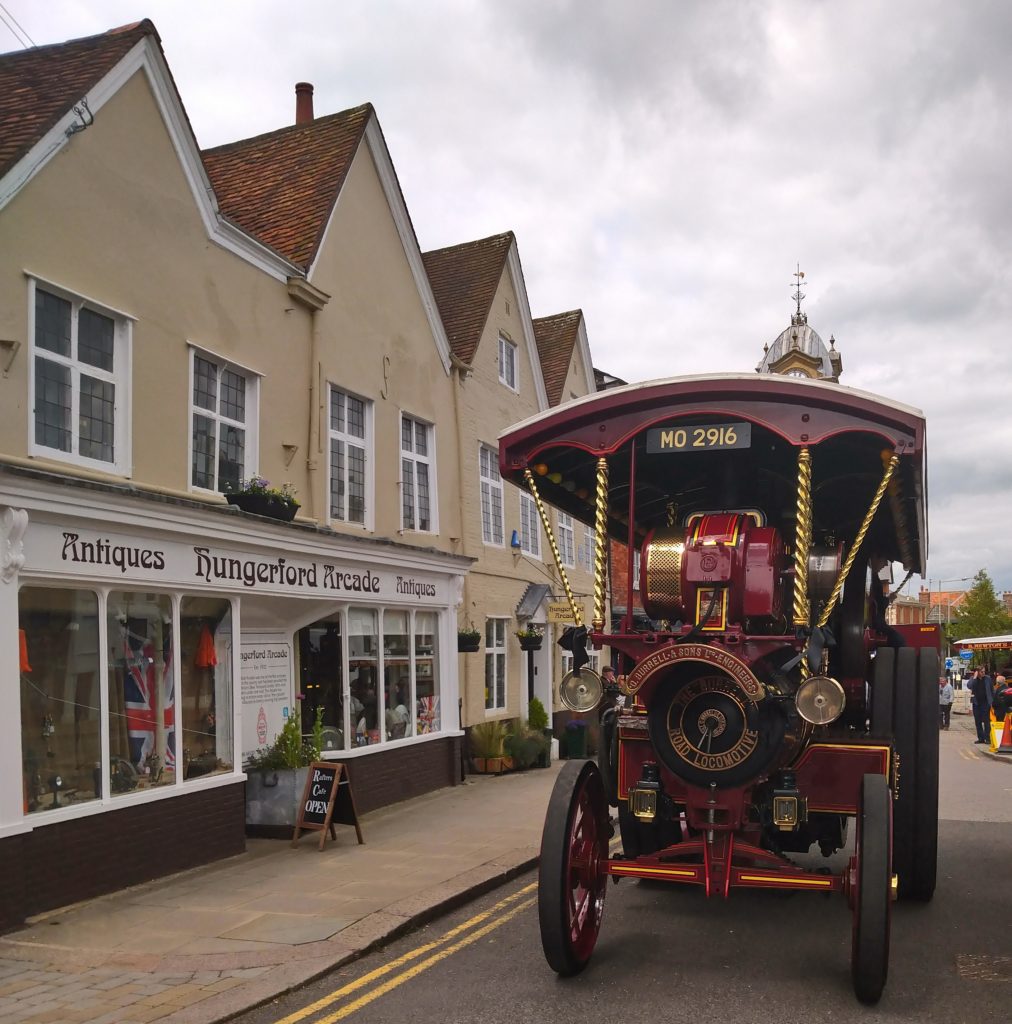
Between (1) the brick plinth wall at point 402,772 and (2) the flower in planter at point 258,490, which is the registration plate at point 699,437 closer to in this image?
(2) the flower in planter at point 258,490

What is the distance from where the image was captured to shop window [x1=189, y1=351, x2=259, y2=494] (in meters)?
10.7

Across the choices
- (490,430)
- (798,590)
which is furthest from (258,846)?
(490,430)

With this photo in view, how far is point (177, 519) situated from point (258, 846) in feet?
11.2

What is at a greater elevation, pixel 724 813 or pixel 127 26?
pixel 127 26

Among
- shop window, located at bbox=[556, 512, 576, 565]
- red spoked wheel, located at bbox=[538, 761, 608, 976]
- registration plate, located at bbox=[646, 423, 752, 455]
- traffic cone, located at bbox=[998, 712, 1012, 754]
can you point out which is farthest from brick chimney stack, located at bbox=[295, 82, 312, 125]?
traffic cone, located at bbox=[998, 712, 1012, 754]

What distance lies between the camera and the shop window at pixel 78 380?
8.66 meters

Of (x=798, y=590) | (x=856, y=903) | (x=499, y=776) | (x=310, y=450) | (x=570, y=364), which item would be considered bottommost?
(x=499, y=776)

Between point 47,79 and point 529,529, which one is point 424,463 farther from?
point 47,79

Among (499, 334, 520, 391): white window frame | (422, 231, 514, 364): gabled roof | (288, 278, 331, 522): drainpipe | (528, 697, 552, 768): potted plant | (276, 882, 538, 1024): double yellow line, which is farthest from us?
(499, 334, 520, 391): white window frame

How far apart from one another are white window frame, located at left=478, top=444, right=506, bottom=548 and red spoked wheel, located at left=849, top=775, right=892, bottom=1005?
39.9ft

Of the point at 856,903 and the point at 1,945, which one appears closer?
the point at 856,903

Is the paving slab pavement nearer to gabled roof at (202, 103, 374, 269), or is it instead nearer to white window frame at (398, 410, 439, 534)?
white window frame at (398, 410, 439, 534)

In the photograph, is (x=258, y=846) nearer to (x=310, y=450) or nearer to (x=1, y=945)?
(x=1, y=945)

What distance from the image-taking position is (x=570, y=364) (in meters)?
23.2
